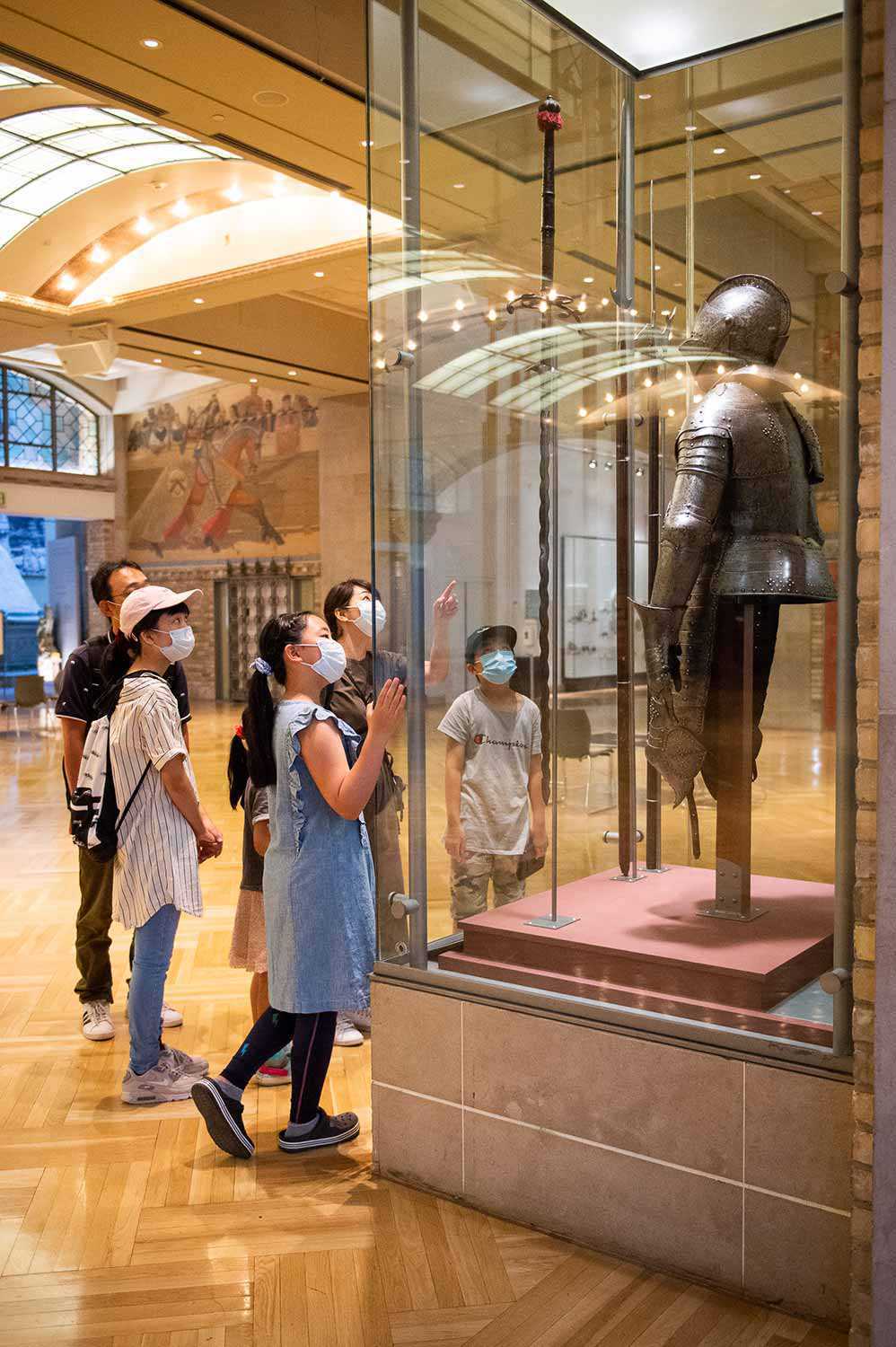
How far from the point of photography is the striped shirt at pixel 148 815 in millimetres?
3938

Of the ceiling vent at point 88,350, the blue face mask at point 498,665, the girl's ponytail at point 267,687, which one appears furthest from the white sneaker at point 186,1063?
the ceiling vent at point 88,350

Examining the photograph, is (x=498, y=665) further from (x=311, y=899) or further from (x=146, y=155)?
(x=146, y=155)

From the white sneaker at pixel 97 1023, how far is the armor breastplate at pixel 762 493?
9.56 ft

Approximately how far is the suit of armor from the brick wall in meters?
0.41

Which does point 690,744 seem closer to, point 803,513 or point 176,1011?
point 803,513

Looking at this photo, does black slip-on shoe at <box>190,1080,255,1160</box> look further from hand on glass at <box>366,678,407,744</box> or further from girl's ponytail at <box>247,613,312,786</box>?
hand on glass at <box>366,678,407,744</box>

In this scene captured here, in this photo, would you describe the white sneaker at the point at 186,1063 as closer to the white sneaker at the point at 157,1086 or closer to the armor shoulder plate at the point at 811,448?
the white sneaker at the point at 157,1086

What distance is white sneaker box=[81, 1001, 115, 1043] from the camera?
4609 millimetres

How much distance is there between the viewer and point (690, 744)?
10.7ft

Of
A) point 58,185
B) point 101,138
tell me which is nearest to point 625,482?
point 101,138

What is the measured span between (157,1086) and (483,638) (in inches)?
74.5

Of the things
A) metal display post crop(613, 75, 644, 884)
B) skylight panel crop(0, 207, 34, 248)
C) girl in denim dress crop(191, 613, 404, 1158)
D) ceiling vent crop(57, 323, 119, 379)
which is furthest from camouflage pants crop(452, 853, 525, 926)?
ceiling vent crop(57, 323, 119, 379)

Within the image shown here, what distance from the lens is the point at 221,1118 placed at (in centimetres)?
351

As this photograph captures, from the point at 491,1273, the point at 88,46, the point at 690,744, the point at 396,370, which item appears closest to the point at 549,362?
the point at 396,370
